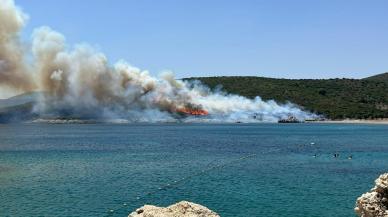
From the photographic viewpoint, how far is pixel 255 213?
45.8m

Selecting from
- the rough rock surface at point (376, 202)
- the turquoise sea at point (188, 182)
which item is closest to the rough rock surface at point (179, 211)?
the rough rock surface at point (376, 202)

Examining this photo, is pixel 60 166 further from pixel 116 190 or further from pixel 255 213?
pixel 255 213

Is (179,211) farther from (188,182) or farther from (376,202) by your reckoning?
(188,182)

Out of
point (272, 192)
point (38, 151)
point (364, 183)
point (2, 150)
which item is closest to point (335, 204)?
point (272, 192)

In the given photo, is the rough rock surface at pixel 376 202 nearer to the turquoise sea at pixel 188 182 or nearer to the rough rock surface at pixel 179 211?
the rough rock surface at pixel 179 211

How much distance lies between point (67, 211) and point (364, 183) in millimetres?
35059

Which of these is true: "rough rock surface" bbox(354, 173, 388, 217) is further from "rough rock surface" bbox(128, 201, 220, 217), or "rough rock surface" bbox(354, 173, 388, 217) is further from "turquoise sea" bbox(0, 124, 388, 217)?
"turquoise sea" bbox(0, 124, 388, 217)

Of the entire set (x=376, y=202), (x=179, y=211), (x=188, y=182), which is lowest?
(x=188, y=182)

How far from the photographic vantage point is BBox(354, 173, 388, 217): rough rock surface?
21109mm

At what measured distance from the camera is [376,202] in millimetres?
21281

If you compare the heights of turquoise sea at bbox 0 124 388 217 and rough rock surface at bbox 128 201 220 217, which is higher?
rough rock surface at bbox 128 201 220 217

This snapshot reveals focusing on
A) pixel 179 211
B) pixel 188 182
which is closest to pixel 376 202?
pixel 179 211

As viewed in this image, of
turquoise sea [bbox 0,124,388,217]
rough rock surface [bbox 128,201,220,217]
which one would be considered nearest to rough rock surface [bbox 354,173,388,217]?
rough rock surface [bbox 128,201,220,217]

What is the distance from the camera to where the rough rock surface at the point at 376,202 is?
69.3 ft
